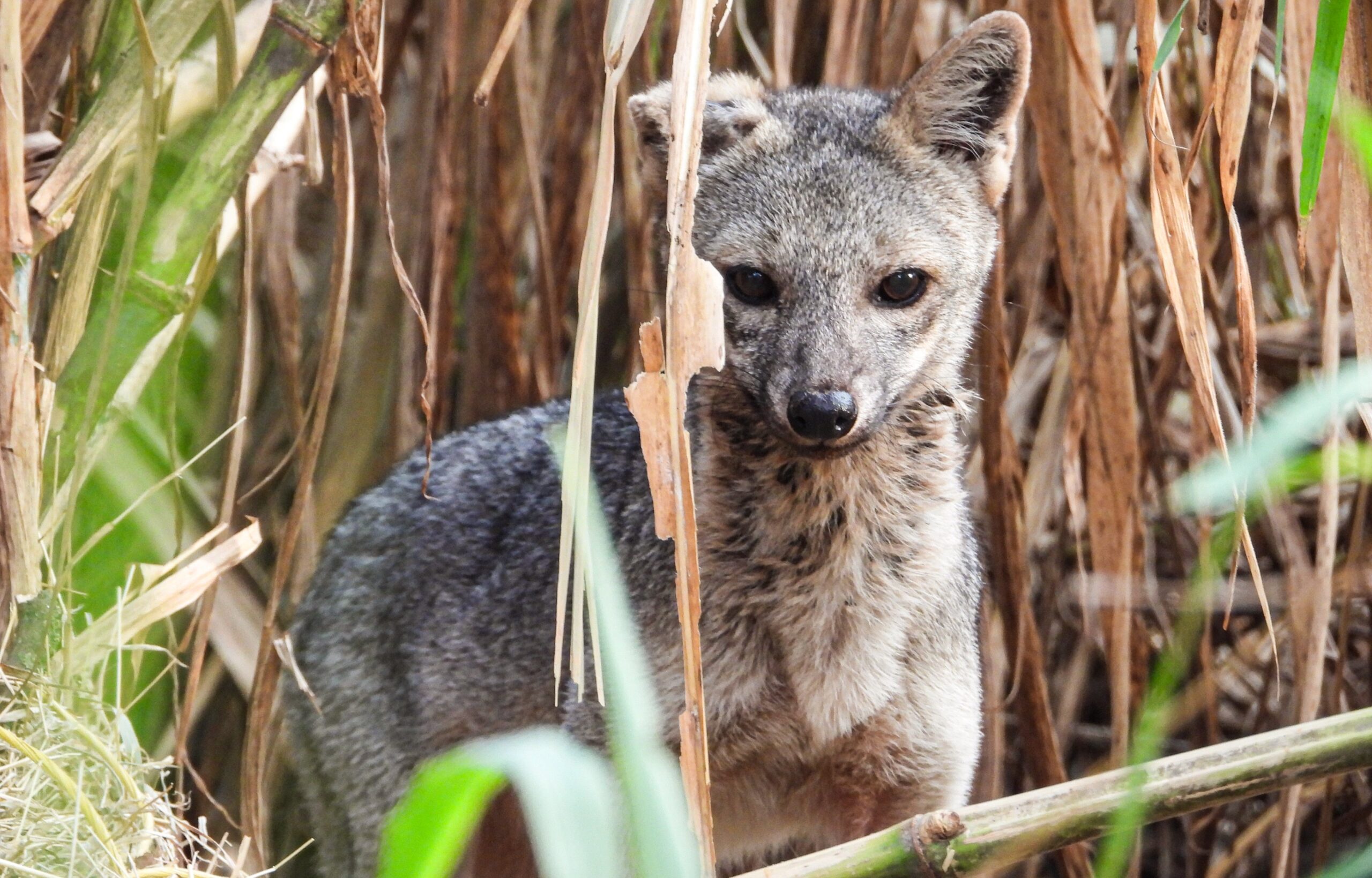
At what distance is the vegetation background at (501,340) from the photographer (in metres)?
2.17

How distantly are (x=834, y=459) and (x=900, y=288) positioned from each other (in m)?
0.37

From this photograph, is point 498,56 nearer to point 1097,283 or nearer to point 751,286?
point 751,286

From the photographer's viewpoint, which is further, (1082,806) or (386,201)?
(386,201)

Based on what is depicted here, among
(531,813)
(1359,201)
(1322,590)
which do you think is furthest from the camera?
(1322,590)

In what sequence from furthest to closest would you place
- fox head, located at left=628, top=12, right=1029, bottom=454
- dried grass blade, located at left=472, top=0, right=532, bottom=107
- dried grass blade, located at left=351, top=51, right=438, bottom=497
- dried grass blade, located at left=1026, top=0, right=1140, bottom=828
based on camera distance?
dried grass blade, located at left=1026, top=0, right=1140, bottom=828 → fox head, located at left=628, top=12, right=1029, bottom=454 → dried grass blade, located at left=351, top=51, right=438, bottom=497 → dried grass blade, located at left=472, top=0, right=532, bottom=107

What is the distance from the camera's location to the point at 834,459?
2875mm

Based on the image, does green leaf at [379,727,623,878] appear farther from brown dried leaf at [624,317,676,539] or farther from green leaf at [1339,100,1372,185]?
green leaf at [1339,100,1372,185]

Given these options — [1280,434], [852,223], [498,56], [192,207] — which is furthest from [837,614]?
[1280,434]

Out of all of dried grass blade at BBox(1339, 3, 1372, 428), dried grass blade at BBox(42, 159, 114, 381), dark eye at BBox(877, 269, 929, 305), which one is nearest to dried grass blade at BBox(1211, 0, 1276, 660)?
dried grass blade at BBox(1339, 3, 1372, 428)

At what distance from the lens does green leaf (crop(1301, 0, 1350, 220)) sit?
1.81 meters

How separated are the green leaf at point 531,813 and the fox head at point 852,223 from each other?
147 centimetres

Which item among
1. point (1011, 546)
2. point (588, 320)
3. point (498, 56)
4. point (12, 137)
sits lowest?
point (1011, 546)

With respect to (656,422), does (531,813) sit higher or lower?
lower

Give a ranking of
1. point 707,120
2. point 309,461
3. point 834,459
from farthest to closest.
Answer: point 707,120, point 834,459, point 309,461
